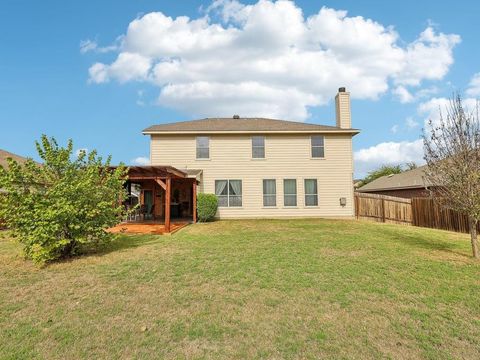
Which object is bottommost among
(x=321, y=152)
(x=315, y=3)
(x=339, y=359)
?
(x=339, y=359)

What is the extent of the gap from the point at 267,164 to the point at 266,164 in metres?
0.06

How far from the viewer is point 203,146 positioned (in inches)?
669

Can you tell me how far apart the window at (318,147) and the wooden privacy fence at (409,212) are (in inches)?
139

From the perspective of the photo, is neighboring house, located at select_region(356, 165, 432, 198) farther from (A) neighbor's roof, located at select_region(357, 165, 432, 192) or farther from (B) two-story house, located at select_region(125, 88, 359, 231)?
(B) two-story house, located at select_region(125, 88, 359, 231)

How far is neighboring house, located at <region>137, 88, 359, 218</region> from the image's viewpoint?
16.7 meters

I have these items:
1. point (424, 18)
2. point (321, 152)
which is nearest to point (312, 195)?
point (321, 152)

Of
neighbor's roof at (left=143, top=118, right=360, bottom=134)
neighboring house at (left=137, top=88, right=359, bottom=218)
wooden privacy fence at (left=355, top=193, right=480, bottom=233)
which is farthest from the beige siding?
wooden privacy fence at (left=355, top=193, right=480, bottom=233)

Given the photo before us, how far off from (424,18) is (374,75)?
10.4ft

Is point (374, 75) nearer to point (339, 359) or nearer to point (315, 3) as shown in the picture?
point (315, 3)

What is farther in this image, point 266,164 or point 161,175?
point 266,164

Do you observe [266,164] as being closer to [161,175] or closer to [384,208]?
[161,175]

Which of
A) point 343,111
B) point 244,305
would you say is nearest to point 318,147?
point 343,111

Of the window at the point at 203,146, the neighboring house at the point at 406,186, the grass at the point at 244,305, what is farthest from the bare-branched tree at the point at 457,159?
the neighboring house at the point at 406,186

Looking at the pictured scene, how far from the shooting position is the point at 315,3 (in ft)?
42.4
